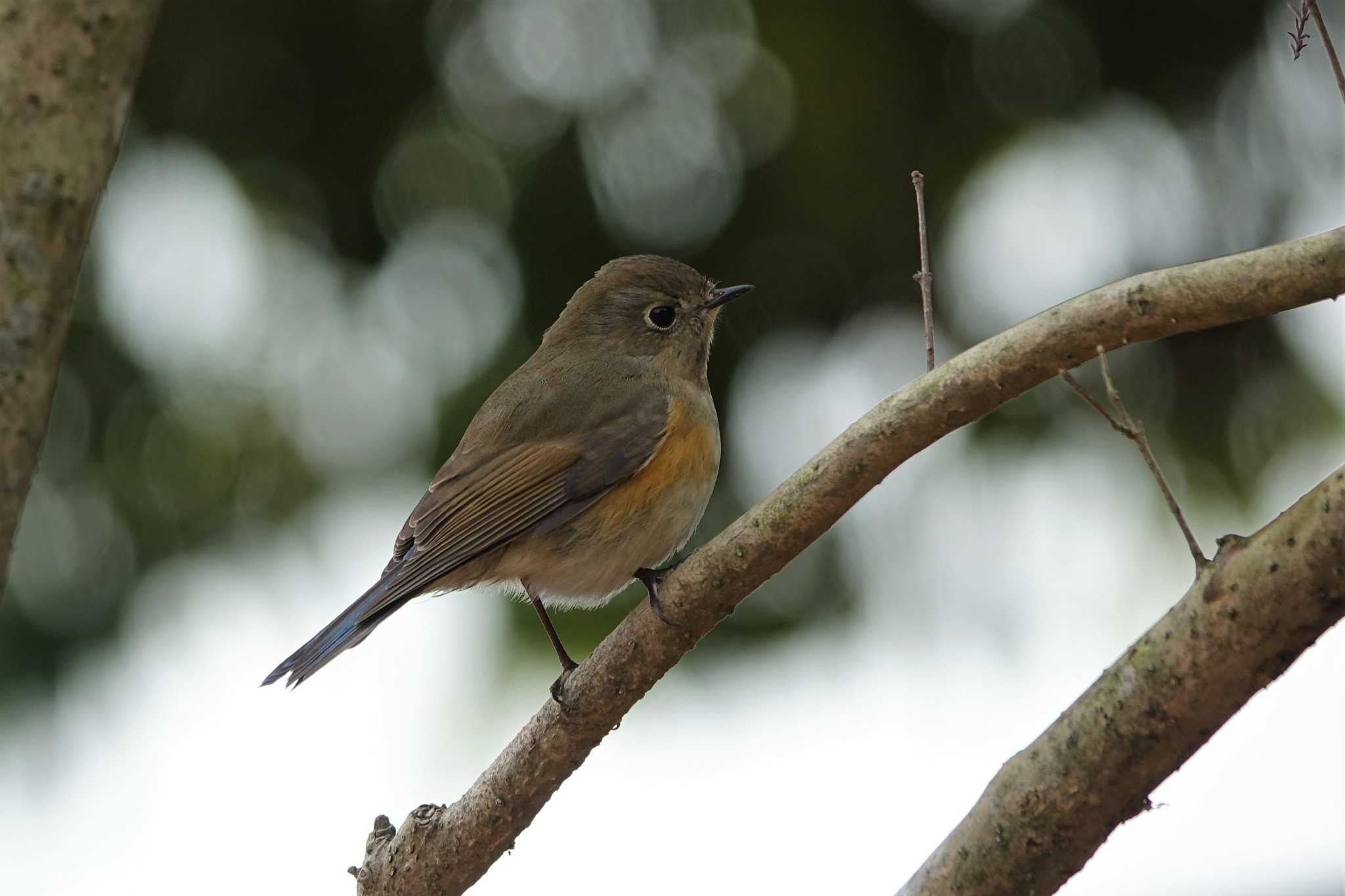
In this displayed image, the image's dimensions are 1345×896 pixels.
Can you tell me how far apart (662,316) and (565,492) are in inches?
34.7

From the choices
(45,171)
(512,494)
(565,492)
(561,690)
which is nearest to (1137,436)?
(561,690)

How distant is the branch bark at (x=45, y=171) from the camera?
1563 millimetres

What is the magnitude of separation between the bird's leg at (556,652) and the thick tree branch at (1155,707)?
1067 mm

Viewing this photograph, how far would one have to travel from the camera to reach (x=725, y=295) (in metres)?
4.77

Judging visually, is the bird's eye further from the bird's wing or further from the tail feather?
the tail feather

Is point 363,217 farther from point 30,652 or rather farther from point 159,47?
point 30,652

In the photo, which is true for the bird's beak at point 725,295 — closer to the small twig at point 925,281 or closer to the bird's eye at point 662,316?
the bird's eye at point 662,316

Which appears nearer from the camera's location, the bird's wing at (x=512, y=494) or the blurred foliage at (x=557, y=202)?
the bird's wing at (x=512, y=494)

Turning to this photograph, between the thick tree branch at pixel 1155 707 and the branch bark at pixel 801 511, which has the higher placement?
the branch bark at pixel 801 511

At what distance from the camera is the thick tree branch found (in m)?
2.06

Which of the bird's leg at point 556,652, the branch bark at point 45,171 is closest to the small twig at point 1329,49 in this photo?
the branch bark at point 45,171

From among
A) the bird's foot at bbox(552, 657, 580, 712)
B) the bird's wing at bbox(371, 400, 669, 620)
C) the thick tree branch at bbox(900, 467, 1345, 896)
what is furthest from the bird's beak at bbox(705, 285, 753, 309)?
the thick tree branch at bbox(900, 467, 1345, 896)

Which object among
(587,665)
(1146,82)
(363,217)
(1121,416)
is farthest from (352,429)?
(1121,416)

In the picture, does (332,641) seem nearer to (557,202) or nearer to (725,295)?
(725,295)
